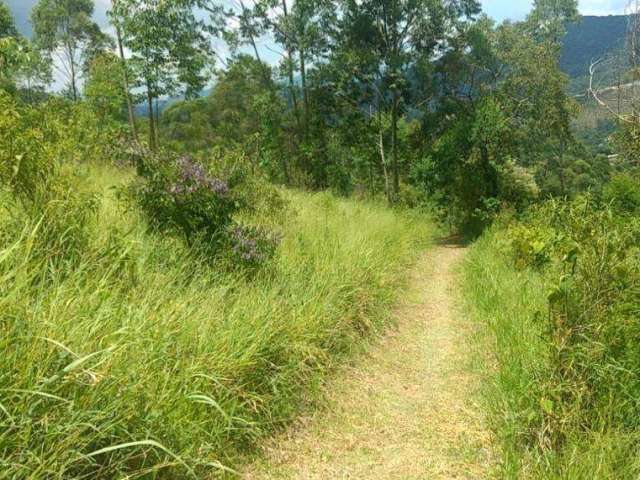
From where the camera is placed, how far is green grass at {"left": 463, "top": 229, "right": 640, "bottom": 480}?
7.64 ft

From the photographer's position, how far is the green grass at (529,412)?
2.33m

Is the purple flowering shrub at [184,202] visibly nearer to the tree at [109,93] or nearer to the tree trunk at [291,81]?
the tree at [109,93]

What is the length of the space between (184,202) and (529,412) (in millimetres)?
3513

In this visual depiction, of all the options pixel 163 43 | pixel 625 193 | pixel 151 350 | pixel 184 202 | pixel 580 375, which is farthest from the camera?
pixel 163 43

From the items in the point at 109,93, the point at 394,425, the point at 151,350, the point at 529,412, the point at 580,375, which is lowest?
the point at 394,425

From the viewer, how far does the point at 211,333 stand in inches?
121

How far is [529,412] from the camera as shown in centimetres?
279

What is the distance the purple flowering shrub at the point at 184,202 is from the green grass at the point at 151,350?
0.71 feet

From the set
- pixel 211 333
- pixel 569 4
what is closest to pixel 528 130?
pixel 569 4

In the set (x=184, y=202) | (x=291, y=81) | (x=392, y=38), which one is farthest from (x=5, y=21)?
(x=184, y=202)

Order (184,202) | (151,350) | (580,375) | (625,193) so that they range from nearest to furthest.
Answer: (151,350) < (580,375) < (184,202) < (625,193)

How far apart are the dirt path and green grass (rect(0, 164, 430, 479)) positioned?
21cm

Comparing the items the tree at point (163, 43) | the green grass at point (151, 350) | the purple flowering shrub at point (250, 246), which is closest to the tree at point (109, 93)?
the tree at point (163, 43)

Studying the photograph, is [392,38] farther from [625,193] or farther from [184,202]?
[184,202]
